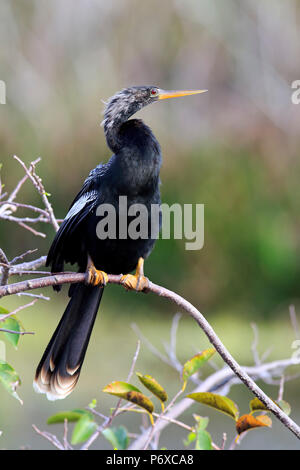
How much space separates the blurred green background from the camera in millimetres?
4695

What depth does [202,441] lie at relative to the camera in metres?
1.50

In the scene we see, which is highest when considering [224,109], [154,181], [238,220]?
[224,109]

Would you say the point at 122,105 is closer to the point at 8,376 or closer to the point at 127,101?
the point at 127,101

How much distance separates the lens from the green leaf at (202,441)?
1488mm

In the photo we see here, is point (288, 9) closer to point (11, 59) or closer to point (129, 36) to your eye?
point (129, 36)

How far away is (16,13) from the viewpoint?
6.19 metres

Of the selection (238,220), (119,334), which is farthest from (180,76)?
(119,334)

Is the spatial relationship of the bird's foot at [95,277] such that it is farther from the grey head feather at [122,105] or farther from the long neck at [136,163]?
the grey head feather at [122,105]

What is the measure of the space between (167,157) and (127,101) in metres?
3.34

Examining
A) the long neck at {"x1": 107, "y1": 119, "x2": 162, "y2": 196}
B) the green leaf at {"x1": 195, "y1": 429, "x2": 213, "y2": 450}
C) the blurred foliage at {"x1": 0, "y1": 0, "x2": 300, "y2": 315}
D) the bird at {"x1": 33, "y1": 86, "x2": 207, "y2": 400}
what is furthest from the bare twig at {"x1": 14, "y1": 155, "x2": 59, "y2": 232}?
the blurred foliage at {"x1": 0, "y1": 0, "x2": 300, "y2": 315}

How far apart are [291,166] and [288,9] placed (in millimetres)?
1984

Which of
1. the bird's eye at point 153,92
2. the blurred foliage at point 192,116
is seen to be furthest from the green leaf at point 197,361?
the blurred foliage at point 192,116

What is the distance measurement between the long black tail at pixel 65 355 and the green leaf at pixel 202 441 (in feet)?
1.26

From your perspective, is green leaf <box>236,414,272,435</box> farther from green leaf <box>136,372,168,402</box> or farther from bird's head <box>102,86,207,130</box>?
bird's head <box>102,86,207,130</box>
